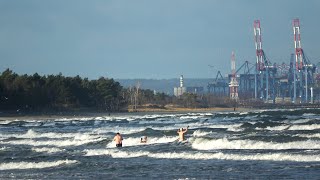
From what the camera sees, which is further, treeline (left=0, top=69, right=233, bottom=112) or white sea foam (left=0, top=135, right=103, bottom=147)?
treeline (left=0, top=69, right=233, bottom=112)

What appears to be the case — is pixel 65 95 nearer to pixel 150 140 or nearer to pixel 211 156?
pixel 150 140

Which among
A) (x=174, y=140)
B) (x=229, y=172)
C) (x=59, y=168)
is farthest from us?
(x=174, y=140)

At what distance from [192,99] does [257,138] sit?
13243 centimetres

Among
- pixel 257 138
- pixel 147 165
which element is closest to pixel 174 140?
pixel 257 138

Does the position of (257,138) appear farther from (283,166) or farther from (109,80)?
(109,80)

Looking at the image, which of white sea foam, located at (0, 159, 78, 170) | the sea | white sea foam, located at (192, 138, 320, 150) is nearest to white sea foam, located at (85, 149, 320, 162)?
the sea

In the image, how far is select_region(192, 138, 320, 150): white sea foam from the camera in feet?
107

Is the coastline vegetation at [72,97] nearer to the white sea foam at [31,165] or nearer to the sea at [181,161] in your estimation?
the sea at [181,161]

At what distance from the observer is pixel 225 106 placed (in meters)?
178

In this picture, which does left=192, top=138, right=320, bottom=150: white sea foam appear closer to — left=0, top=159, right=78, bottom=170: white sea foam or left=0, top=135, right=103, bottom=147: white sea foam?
left=0, top=135, right=103, bottom=147: white sea foam

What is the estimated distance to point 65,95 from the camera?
394ft

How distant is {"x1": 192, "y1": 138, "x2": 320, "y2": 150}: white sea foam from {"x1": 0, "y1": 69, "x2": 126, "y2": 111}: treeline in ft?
240

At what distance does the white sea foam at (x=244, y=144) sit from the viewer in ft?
107

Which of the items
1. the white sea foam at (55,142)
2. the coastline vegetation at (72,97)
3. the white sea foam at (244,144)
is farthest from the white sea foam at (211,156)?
the coastline vegetation at (72,97)
